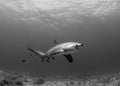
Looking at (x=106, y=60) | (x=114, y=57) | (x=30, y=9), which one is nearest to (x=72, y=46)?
(x=30, y=9)

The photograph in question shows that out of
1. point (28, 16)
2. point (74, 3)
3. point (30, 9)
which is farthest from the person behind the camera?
point (28, 16)

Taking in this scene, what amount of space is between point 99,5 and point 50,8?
1023cm

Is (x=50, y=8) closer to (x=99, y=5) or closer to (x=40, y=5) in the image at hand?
(x=40, y=5)

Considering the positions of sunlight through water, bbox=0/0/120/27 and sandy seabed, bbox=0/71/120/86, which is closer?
sandy seabed, bbox=0/71/120/86

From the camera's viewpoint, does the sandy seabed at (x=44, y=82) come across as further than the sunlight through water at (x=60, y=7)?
No

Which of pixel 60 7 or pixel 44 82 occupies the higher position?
pixel 60 7

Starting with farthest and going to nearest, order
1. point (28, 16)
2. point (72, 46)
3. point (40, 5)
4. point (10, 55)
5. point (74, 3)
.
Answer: point (10, 55) < point (28, 16) < point (40, 5) < point (74, 3) < point (72, 46)

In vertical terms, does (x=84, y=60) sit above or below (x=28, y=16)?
above

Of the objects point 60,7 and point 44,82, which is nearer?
point 44,82

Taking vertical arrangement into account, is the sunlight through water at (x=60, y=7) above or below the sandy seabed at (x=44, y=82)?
above

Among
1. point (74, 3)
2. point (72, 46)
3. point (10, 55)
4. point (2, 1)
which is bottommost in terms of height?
point (72, 46)

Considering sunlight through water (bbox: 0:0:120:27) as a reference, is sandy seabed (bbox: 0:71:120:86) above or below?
below

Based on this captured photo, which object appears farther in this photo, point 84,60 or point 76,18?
point 84,60

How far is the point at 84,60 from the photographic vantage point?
19388 cm
